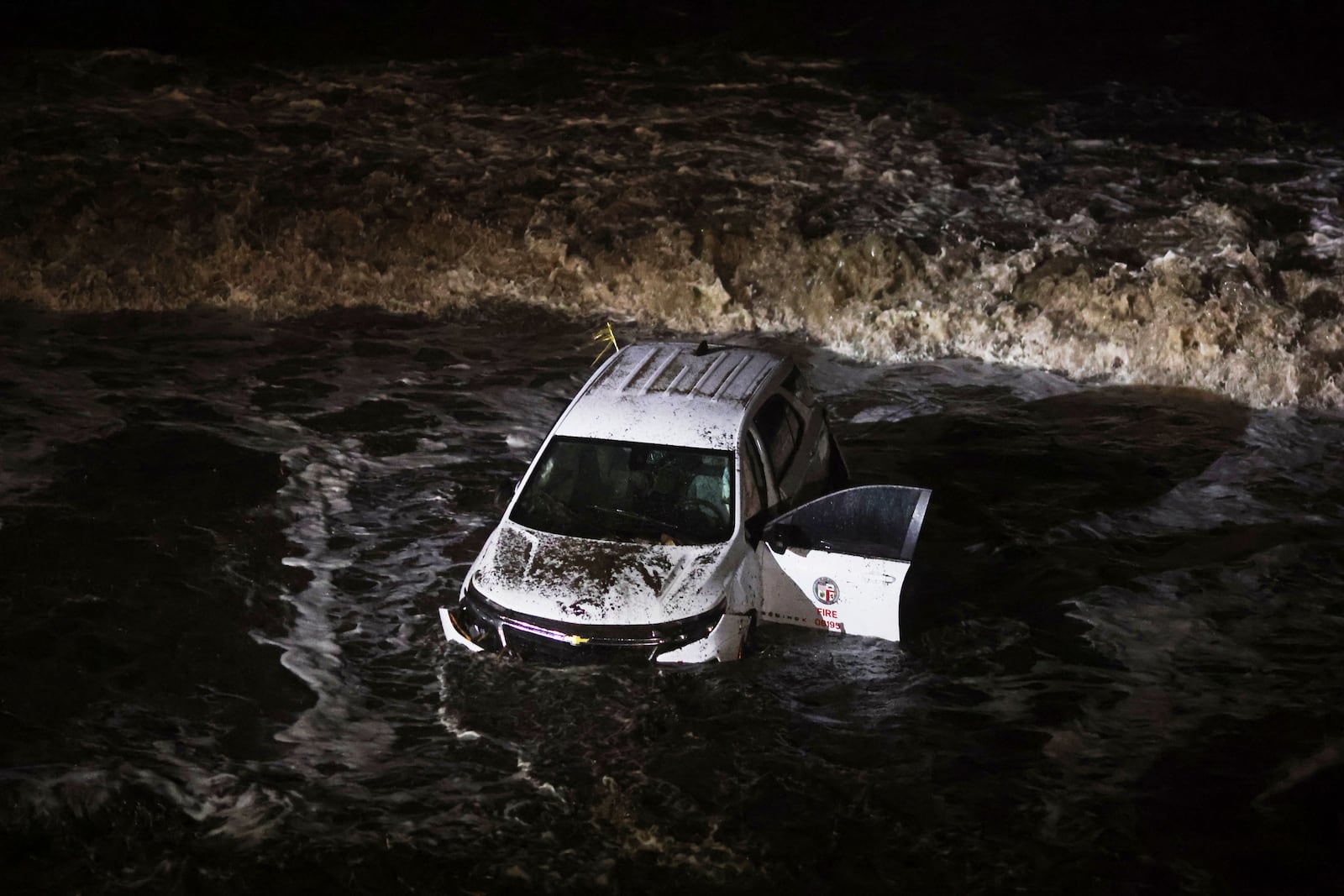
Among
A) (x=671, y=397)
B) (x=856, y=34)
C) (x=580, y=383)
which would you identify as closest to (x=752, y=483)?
(x=671, y=397)

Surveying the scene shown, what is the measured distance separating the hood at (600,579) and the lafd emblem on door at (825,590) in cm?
60

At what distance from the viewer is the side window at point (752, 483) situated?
25.5 feet

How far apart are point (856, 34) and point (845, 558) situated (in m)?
22.9

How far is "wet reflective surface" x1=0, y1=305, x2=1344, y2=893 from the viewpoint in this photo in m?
6.22

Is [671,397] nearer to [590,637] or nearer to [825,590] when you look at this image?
[825,590]

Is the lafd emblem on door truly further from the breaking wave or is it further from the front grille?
the breaking wave

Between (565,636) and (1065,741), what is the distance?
9.46 feet

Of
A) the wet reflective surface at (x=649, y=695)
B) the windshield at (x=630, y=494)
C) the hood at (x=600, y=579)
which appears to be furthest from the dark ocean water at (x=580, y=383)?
the hood at (x=600, y=579)

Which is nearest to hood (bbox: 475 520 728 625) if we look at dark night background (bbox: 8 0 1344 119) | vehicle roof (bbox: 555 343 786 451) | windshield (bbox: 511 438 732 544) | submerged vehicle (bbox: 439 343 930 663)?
submerged vehicle (bbox: 439 343 930 663)

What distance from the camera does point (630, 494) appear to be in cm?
793

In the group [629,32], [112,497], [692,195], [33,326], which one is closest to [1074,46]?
[629,32]

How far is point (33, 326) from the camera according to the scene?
16656mm

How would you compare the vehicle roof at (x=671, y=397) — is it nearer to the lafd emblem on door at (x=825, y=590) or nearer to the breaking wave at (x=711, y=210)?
the lafd emblem on door at (x=825, y=590)

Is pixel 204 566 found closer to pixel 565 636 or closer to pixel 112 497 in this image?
pixel 112 497
